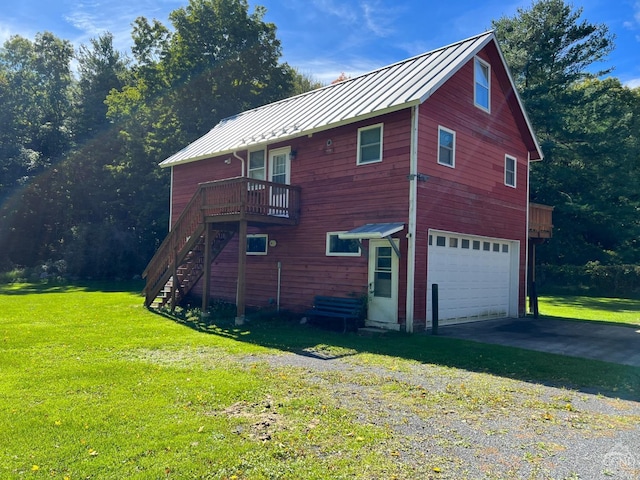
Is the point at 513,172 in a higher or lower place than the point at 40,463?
higher

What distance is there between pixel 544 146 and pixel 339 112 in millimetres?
19336

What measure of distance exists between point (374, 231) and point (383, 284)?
1.57 metres

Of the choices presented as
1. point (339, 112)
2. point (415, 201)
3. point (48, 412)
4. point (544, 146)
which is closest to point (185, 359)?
point (48, 412)

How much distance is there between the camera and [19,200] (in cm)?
3188

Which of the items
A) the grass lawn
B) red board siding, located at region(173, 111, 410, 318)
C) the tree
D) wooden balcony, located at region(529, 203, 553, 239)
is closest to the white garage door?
wooden balcony, located at region(529, 203, 553, 239)

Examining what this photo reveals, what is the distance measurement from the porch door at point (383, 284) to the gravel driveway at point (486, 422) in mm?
3867

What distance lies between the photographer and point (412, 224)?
37.9 ft

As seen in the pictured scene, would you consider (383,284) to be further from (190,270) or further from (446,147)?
(190,270)

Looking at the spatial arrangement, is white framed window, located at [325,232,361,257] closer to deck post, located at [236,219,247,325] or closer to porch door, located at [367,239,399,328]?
porch door, located at [367,239,399,328]

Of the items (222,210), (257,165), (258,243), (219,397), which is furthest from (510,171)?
(219,397)

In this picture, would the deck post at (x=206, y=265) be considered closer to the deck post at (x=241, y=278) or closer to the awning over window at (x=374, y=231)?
the deck post at (x=241, y=278)

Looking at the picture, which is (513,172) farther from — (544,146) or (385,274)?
(544,146)

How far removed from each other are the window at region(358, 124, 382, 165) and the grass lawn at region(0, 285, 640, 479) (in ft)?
15.2

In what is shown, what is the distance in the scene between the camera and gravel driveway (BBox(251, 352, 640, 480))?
13.7 ft
